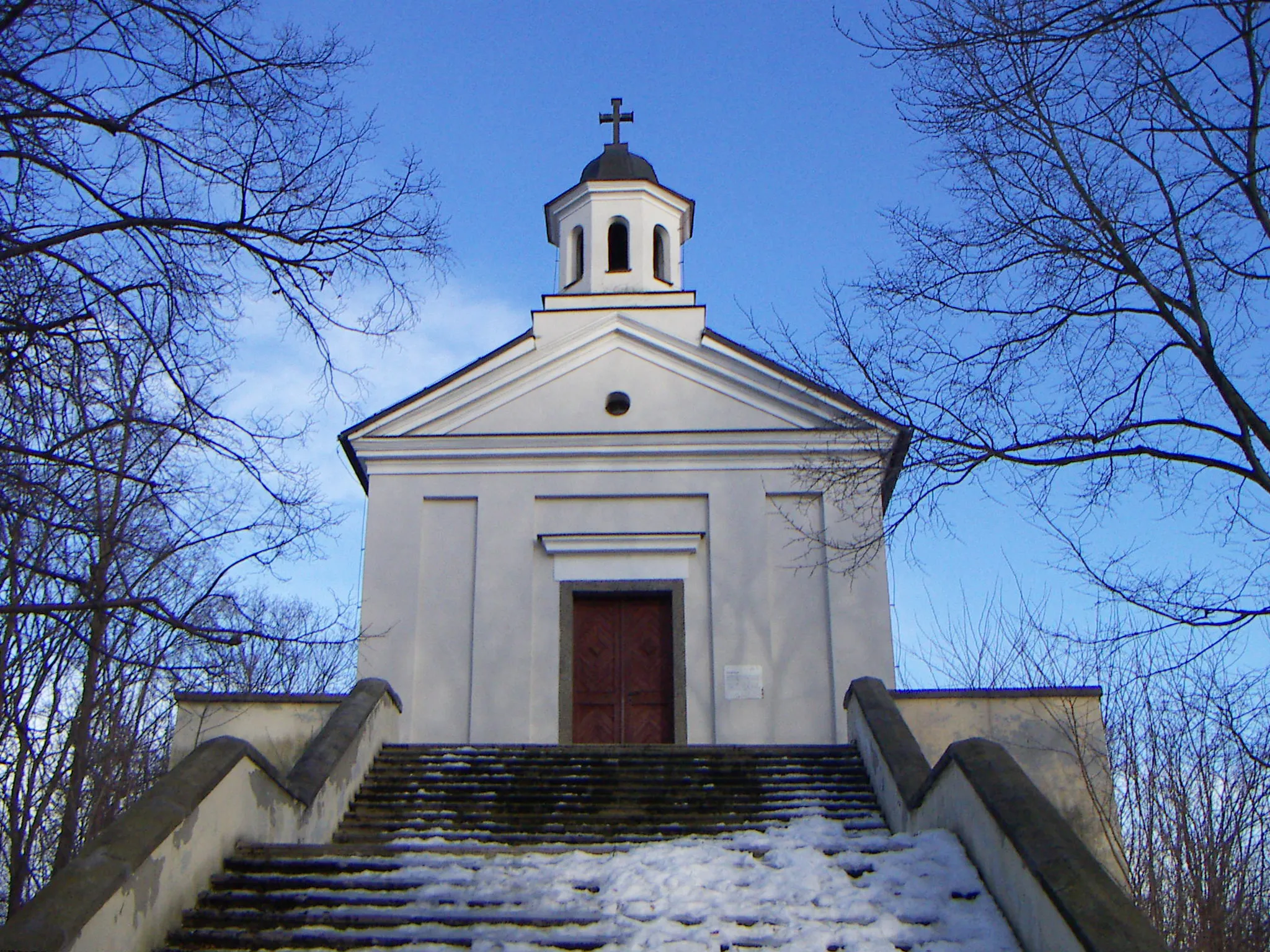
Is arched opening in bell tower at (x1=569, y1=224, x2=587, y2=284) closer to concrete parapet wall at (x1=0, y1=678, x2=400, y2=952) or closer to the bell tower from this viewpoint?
the bell tower

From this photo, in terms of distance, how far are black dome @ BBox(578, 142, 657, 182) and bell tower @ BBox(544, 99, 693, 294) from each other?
0.02 meters

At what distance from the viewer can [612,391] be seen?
57.8ft

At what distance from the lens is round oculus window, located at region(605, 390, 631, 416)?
17531 mm

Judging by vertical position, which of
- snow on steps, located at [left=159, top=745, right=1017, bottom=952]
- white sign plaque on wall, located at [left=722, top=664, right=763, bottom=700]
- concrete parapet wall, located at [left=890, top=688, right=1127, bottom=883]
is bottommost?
snow on steps, located at [left=159, top=745, right=1017, bottom=952]

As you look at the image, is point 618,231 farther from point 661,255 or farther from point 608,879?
point 608,879

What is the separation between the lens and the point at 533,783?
1088 centimetres

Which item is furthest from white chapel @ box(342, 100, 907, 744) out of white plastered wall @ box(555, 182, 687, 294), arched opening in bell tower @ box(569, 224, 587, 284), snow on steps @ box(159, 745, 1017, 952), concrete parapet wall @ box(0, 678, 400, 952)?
concrete parapet wall @ box(0, 678, 400, 952)

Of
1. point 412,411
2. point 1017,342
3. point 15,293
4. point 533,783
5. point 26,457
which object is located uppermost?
point 412,411

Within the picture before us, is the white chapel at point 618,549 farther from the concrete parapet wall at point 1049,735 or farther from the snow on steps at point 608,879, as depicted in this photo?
the snow on steps at point 608,879

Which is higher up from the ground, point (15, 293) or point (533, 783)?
point (15, 293)

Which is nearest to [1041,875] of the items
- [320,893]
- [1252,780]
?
[320,893]

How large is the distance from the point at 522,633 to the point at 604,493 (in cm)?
215

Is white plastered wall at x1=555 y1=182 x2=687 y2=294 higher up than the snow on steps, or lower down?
higher up

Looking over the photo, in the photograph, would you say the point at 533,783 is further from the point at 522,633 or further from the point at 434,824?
the point at 522,633
